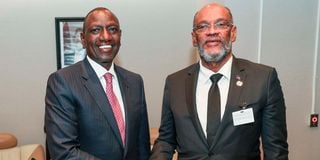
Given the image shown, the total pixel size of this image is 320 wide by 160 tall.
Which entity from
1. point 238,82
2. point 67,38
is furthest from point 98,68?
point 67,38

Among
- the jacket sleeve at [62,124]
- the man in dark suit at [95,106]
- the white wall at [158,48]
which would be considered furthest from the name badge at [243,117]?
the white wall at [158,48]

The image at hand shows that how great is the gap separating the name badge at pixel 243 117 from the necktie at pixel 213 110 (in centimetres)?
9

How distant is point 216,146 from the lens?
1633mm

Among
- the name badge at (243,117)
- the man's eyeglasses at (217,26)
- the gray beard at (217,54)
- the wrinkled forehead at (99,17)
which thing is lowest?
the name badge at (243,117)

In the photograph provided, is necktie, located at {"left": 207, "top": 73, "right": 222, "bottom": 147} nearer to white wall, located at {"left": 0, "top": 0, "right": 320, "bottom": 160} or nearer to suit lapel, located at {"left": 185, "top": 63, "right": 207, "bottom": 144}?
suit lapel, located at {"left": 185, "top": 63, "right": 207, "bottom": 144}

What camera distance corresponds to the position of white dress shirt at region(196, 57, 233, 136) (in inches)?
66.9

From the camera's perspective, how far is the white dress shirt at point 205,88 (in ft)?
5.57

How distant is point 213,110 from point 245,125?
0.58 ft

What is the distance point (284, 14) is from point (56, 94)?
6.59 feet

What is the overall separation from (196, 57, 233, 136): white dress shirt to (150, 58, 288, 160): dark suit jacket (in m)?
0.03

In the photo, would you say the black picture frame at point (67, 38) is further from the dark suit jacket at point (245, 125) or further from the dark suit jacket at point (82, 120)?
the dark suit jacket at point (245, 125)

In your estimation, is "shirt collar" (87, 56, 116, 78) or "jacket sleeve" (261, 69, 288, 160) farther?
"shirt collar" (87, 56, 116, 78)

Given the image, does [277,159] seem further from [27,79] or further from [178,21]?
[27,79]

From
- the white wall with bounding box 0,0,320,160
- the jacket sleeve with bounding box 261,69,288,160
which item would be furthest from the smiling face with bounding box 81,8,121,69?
the white wall with bounding box 0,0,320,160
